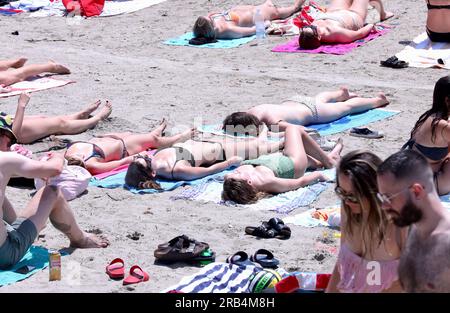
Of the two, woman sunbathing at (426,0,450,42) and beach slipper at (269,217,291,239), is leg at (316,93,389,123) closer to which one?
woman sunbathing at (426,0,450,42)

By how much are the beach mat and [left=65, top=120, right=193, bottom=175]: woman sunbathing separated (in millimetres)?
337

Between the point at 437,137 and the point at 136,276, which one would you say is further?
the point at 437,137

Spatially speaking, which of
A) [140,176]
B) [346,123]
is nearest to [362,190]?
[140,176]

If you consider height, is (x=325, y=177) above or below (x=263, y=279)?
below

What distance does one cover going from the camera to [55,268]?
→ 638cm

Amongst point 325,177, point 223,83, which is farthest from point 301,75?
point 325,177

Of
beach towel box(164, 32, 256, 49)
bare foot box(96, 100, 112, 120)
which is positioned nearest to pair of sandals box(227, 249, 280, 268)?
bare foot box(96, 100, 112, 120)

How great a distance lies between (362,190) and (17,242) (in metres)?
2.56

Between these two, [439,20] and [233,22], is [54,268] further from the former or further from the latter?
[233,22]

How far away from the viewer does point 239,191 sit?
7.90 meters

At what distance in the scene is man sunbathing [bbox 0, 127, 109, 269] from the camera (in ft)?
21.0
